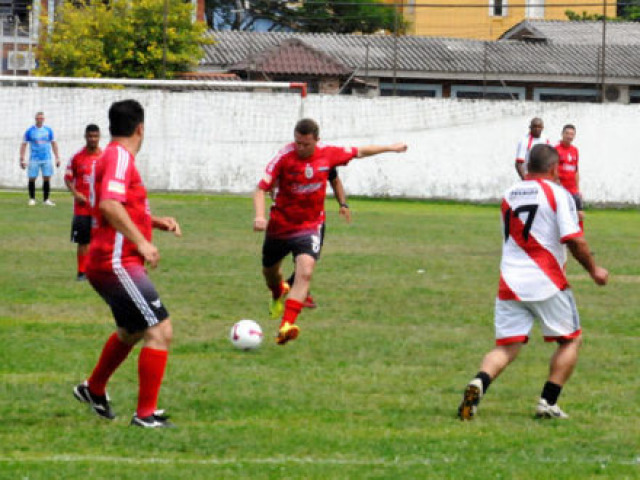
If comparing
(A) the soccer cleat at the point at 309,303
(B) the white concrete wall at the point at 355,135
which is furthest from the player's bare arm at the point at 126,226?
(B) the white concrete wall at the point at 355,135

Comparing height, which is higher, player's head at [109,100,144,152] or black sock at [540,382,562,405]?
player's head at [109,100,144,152]

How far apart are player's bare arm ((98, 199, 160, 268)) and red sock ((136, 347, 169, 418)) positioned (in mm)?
575

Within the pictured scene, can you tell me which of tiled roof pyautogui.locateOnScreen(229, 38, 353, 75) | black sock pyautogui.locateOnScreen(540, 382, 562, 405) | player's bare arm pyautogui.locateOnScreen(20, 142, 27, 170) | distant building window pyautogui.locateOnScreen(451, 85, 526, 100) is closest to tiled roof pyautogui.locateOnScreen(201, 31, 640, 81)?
tiled roof pyautogui.locateOnScreen(229, 38, 353, 75)

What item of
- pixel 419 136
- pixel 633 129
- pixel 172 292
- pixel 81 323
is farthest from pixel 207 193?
pixel 81 323

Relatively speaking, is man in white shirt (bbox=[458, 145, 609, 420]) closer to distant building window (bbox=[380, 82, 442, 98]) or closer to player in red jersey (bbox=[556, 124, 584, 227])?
player in red jersey (bbox=[556, 124, 584, 227])

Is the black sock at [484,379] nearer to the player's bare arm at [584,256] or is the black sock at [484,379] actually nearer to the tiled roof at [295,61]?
the player's bare arm at [584,256]

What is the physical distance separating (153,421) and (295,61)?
42996 mm

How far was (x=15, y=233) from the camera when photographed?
2205 centimetres

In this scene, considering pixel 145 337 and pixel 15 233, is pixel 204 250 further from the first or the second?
pixel 145 337

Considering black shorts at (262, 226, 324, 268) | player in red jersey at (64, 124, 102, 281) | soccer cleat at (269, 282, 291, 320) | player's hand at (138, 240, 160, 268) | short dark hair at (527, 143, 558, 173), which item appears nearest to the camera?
player's hand at (138, 240, 160, 268)

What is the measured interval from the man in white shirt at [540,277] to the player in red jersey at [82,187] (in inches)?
318

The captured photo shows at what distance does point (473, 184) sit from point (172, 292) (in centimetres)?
2218

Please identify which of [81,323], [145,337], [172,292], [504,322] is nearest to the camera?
[145,337]

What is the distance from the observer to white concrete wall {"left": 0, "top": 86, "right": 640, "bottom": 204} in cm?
3566
